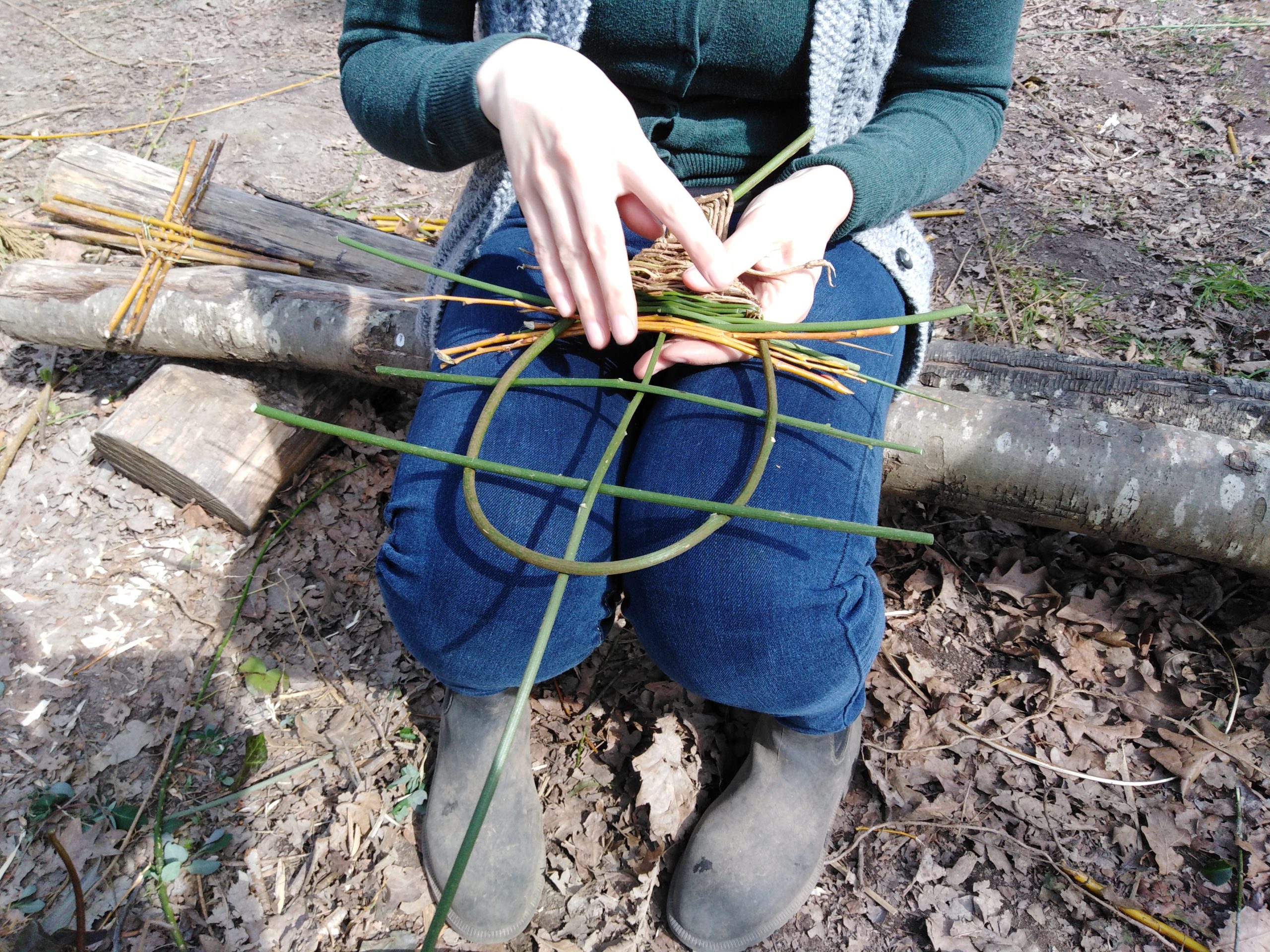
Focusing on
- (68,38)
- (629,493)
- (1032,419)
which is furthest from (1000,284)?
(68,38)

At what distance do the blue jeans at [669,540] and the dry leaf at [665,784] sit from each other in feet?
1.22

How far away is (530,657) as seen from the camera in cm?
88

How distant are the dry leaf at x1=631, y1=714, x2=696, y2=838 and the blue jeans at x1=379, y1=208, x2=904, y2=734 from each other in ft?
1.22

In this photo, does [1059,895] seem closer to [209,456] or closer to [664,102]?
[664,102]

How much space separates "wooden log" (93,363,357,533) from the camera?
192cm

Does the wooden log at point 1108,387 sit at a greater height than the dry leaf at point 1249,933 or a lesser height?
greater

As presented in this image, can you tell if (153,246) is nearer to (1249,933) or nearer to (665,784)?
(665,784)

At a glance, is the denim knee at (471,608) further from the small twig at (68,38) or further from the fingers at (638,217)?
the small twig at (68,38)

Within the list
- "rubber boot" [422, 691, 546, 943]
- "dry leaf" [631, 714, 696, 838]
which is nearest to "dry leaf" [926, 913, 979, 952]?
"dry leaf" [631, 714, 696, 838]

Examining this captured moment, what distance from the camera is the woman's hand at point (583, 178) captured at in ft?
3.14

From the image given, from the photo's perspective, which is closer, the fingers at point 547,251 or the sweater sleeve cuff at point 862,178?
the fingers at point 547,251

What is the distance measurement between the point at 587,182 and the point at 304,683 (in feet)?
4.37

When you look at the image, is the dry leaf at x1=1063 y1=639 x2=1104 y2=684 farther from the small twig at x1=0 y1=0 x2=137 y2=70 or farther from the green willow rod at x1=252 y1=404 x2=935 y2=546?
the small twig at x1=0 y1=0 x2=137 y2=70

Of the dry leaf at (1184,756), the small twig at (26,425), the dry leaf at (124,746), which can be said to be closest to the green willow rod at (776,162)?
the dry leaf at (1184,756)
